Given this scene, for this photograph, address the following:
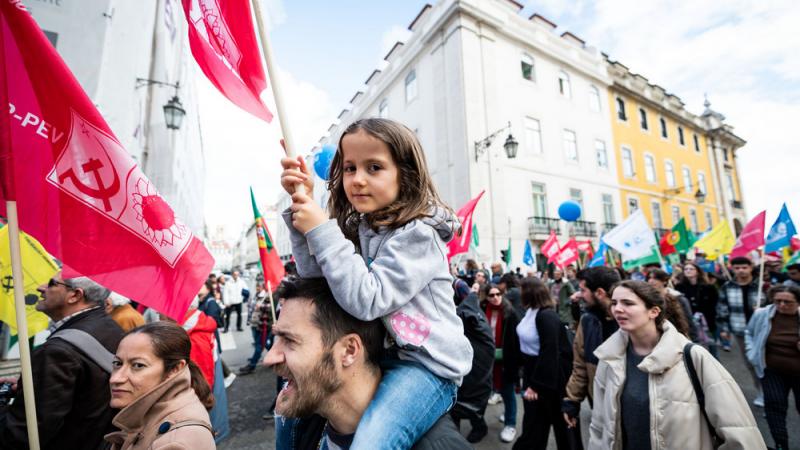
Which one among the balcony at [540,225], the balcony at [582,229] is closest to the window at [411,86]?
the balcony at [540,225]

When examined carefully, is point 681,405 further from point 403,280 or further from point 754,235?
point 754,235

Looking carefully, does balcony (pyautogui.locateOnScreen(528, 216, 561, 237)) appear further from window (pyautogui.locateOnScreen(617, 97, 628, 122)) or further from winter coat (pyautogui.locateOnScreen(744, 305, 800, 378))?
winter coat (pyautogui.locateOnScreen(744, 305, 800, 378))

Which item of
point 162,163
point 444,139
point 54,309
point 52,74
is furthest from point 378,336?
point 444,139

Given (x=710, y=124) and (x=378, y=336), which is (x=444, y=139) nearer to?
(x=378, y=336)

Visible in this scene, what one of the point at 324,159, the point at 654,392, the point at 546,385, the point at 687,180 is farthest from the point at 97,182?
the point at 687,180

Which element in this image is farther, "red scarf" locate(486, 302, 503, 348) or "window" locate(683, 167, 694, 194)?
"window" locate(683, 167, 694, 194)

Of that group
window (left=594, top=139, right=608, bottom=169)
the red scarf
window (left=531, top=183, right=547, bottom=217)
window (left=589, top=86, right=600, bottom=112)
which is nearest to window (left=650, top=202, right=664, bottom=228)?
window (left=594, top=139, right=608, bottom=169)

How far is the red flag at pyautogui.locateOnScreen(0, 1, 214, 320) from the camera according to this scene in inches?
63.3

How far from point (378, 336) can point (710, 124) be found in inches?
1619

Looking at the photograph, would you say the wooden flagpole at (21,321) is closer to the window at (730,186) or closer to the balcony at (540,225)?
the balcony at (540,225)

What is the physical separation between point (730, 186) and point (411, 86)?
30.7 meters

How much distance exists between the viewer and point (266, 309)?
7227mm

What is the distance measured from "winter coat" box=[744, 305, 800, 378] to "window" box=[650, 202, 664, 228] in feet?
77.3

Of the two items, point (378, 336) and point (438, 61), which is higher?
point (438, 61)
